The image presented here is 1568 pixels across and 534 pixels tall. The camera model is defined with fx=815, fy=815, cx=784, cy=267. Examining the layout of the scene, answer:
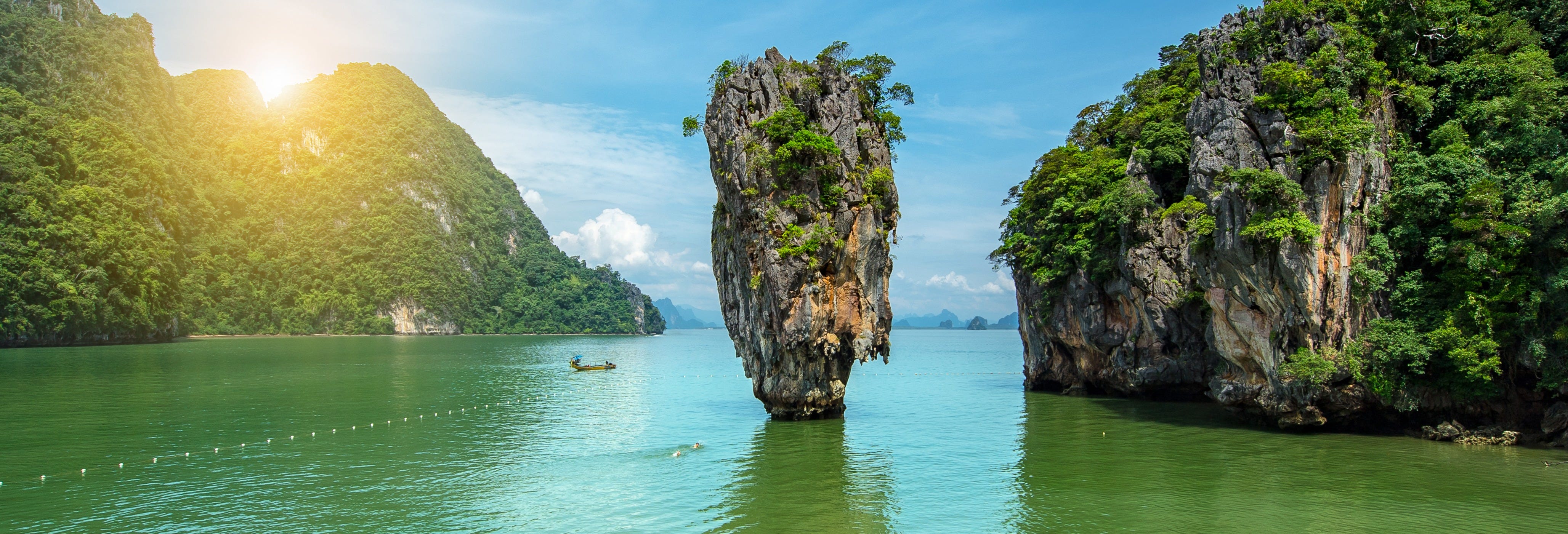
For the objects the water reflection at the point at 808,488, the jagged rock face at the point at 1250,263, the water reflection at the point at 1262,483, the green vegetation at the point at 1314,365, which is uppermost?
the jagged rock face at the point at 1250,263

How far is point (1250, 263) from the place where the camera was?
1022 inches

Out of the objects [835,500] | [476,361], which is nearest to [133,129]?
[476,361]

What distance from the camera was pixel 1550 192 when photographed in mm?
22562

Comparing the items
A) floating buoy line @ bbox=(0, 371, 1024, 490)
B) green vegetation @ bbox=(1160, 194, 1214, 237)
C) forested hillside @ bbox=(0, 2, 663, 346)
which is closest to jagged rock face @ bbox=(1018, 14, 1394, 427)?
green vegetation @ bbox=(1160, 194, 1214, 237)

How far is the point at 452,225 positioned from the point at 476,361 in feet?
320

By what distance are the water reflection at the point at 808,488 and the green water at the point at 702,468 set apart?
95 mm

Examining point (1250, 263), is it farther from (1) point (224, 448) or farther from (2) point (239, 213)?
(2) point (239, 213)

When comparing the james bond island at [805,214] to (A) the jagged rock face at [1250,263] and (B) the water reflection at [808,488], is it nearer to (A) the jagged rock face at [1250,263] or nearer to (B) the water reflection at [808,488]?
(B) the water reflection at [808,488]

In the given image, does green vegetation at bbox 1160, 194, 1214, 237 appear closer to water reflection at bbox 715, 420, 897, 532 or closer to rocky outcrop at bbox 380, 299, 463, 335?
water reflection at bbox 715, 420, 897, 532

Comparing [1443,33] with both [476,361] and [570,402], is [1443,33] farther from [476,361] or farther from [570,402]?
[476,361]

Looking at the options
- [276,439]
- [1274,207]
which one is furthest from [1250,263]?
[276,439]

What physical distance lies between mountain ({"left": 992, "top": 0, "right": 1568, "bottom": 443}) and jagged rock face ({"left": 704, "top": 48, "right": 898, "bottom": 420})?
11.5 metres

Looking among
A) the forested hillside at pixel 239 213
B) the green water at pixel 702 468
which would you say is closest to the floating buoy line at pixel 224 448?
the green water at pixel 702 468

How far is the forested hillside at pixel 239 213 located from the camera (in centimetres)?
7594
